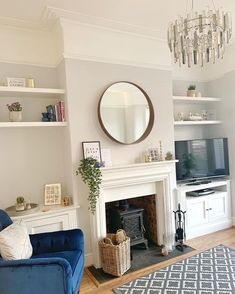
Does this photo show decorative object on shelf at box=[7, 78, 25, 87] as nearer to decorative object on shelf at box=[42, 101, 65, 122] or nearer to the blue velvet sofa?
decorative object on shelf at box=[42, 101, 65, 122]

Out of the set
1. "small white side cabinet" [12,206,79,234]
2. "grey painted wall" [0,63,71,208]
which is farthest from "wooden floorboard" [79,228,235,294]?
"grey painted wall" [0,63,71,208]

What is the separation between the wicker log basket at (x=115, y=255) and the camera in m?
2.56

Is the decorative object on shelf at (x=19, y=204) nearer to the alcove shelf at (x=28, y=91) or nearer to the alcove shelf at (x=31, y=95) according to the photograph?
the alcove shelf at (x=31, y=95)

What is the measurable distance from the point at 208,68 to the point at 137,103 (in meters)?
1.80

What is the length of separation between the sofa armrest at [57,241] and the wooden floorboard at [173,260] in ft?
1.71

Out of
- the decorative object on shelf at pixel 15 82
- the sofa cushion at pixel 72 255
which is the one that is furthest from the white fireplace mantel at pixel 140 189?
the decorative object on shelf at pixel 15 82

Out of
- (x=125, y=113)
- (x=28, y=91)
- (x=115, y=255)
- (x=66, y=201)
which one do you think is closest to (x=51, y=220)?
(x=66, y=201)

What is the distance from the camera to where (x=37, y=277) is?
169cm

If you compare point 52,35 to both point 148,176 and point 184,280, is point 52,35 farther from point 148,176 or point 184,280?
point 184,280

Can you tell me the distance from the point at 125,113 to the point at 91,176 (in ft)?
3.26

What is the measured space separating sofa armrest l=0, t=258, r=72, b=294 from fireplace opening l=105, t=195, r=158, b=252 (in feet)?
4.57

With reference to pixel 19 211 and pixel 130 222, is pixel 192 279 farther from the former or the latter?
pixel 19 211

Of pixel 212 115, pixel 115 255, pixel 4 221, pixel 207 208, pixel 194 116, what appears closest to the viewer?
pixel 4 221

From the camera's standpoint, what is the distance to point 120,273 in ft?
8.44
